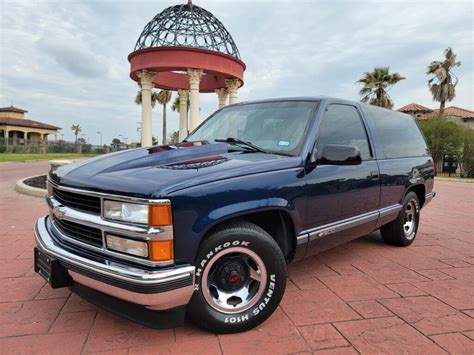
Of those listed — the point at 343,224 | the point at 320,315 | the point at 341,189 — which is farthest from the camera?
the point at 343,224

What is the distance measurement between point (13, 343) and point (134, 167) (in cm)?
144

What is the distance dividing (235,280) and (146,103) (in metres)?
18.0

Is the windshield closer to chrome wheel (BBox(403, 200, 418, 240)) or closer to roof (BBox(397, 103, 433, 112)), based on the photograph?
chrome wheel (BBox(403, 200, 418, 240))

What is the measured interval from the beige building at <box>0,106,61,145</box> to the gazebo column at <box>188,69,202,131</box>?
38963 mm

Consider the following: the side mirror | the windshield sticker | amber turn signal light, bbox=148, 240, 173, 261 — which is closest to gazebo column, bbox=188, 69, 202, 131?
the windshield sticker

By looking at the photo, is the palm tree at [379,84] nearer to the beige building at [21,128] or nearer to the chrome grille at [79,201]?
the chrome grille at [79,201]

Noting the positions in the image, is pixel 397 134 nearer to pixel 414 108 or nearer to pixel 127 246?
pixel 127 246

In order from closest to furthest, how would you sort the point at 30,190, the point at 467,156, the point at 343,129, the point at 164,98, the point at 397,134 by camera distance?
the point at 343,129, the point at 397,134, the point at 30,190, the point at 467,156, the point at 164,98

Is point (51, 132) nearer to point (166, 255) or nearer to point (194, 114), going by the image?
point (194, 114)

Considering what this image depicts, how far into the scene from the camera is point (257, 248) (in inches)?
98.7

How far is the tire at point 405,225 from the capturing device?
470 cm

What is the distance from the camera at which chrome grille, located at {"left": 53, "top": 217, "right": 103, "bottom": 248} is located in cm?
230

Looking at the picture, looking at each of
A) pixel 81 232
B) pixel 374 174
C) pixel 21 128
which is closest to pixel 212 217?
pixel 81 232

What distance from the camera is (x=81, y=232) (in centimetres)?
242
